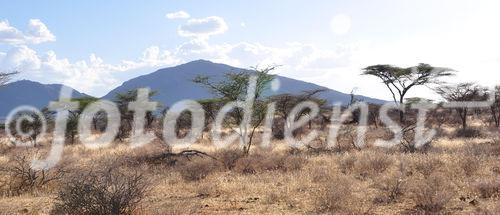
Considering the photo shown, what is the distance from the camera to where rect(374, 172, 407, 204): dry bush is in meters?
11.1

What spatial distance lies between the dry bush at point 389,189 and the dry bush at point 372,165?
7.43 ft

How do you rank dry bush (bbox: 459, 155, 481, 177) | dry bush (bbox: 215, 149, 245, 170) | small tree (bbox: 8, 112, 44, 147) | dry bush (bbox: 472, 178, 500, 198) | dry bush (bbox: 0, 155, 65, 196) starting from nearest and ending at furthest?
dry bush (bbox: 472, 178, 500, 198)
dry bush (bbox: 0, 155, 65, 196)
dry bush (bbox: 459, 155, 481, 177)
dry bush (bbox: 215, 149, 245, 170)
small tree (bbox: 8, 112, 44, 147)

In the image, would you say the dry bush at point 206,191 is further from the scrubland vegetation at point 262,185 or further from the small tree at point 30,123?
the small tree at point 30,123

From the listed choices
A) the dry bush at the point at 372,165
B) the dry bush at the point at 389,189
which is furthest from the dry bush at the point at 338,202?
the dry bush at the point at 372,165

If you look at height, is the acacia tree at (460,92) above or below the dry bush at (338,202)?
above

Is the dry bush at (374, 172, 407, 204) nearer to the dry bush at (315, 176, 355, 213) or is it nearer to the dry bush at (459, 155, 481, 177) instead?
the dry bush at (315, 176, 355, 213)

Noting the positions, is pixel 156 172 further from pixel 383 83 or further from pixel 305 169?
pixel 383 83

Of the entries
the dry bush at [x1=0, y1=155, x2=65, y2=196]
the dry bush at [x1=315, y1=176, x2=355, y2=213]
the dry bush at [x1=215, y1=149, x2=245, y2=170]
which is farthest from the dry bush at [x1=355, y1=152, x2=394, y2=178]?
the dry bush at [x1=0, y1=155, x2=65, y2=196]

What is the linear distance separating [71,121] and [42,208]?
27759mm

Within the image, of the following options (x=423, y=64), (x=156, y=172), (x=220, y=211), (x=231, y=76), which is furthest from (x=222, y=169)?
(x=423, y=64)

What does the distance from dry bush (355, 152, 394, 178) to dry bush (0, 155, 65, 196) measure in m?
7.98

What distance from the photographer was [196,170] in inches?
617

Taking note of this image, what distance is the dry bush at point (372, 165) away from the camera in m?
15.5

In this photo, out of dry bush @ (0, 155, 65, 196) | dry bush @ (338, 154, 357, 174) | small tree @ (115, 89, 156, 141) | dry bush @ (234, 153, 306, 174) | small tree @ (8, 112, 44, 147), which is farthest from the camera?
small tree @ (115, 89, 156, 141)
